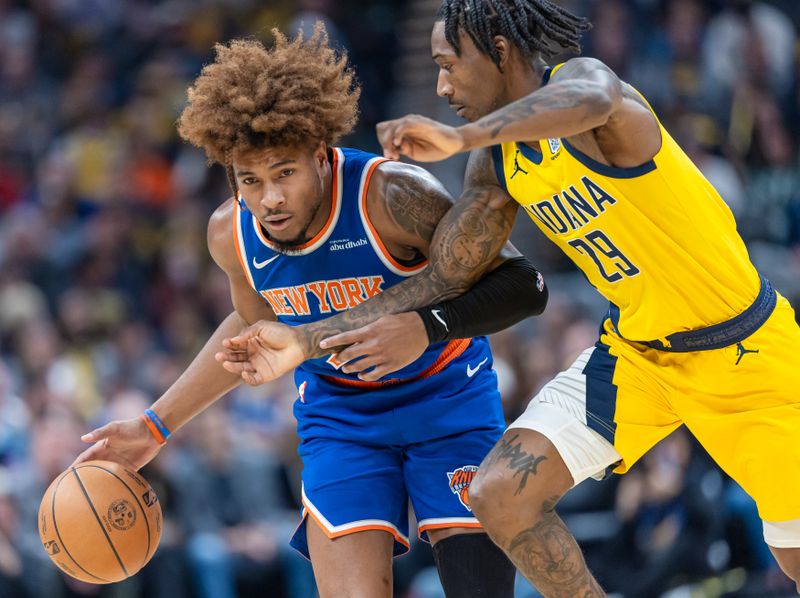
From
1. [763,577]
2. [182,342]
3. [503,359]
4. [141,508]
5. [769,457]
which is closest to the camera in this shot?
[769,457]

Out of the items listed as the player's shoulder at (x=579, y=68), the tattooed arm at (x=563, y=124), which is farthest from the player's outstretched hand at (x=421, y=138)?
the player's shoulder at (x=579, y=68)

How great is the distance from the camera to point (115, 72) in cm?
1175

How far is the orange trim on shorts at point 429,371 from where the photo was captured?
15.3 feet

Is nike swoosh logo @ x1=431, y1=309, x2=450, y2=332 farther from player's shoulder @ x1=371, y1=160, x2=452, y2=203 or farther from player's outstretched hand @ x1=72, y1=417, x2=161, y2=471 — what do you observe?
player's outstretched hand @ x1=72, y1=417, x2=161, y2=471

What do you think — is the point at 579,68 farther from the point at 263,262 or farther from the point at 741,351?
the point at 263,262

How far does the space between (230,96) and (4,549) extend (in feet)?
14.1

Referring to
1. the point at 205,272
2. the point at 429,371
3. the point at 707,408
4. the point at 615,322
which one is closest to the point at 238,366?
the point at 429,371

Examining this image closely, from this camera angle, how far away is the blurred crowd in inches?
298

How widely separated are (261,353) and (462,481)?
90cm

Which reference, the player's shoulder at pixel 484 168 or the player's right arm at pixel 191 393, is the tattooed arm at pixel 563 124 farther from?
the player's right arm at pixel 191 393

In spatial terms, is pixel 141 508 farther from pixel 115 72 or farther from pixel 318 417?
pixel 115 72

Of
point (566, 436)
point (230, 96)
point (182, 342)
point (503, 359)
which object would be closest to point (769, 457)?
point (566, 436)

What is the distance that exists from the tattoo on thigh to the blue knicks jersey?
0.51 metres

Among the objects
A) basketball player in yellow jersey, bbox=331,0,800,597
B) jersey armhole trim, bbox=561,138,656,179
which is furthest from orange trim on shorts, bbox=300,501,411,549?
jersey armhole trim, bbox=561,138,656,179
